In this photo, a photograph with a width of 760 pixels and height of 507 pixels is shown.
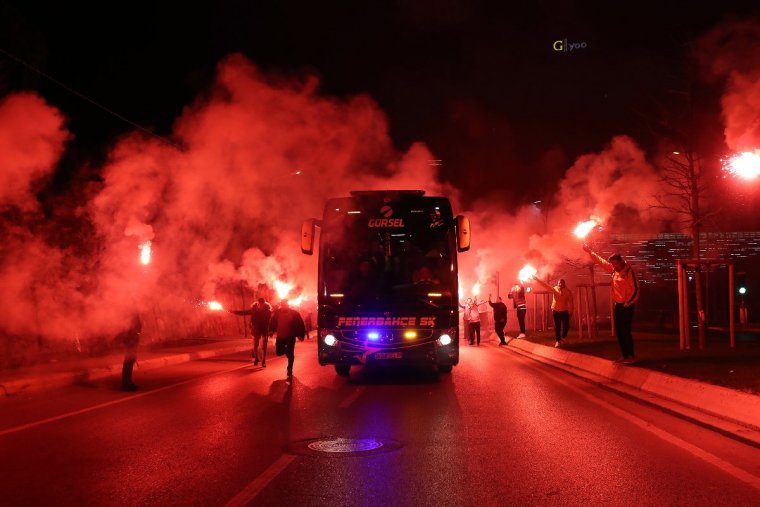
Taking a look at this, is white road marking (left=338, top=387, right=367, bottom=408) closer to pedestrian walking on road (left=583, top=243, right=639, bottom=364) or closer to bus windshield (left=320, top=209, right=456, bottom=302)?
bus windshield (left=320, top=209, right=456, bottom=302)

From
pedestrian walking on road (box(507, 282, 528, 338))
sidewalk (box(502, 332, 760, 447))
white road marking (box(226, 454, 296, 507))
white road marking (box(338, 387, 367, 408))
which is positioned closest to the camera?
white road marking (box(226, 454, 296, 507))

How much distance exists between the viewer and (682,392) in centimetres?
963

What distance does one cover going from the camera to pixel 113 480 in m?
5.93

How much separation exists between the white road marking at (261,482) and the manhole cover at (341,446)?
0.33 metres

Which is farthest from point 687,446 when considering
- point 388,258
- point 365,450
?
point 388,258

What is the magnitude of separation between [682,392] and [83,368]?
11.4m

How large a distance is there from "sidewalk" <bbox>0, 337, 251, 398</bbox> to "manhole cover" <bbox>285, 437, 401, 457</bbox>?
7142mm

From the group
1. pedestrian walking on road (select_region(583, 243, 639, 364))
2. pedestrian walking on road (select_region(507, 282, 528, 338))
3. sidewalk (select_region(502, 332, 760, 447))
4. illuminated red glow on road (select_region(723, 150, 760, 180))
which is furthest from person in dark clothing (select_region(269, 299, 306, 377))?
pedestrian walking on road (select_region(507, 282, 528, 338))

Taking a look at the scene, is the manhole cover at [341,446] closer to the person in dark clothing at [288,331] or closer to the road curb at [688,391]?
the road curb at [688,391]

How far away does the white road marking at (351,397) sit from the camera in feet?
33.6

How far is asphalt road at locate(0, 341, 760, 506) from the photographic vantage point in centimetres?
544

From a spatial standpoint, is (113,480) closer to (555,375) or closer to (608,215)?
(555,375)

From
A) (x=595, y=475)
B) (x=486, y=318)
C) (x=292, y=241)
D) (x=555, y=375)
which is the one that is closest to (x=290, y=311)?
(x=555, y=375)

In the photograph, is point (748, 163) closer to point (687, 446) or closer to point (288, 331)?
point (687, 446)
